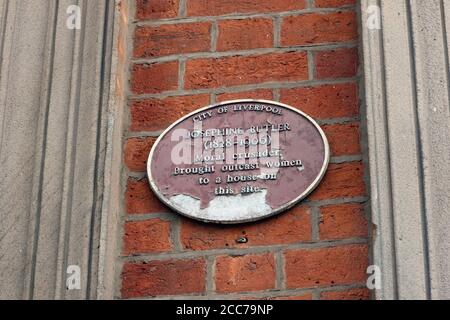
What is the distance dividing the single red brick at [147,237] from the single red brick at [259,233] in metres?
0.05

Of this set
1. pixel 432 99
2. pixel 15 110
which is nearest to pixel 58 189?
pixel 15 110

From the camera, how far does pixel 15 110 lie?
4160 mm

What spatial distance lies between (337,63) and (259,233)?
0.56m

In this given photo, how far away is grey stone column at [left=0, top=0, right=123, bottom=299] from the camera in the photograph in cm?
389

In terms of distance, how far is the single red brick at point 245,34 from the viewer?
4.27 metres

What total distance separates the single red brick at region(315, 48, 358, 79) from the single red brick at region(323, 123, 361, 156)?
0.55ft

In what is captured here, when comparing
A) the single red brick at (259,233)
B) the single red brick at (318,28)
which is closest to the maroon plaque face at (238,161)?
the single red brick at (259,233)

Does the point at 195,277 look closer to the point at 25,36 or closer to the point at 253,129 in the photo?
the point at 253,129

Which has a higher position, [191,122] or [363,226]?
[191,122]

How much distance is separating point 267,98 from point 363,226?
48cm

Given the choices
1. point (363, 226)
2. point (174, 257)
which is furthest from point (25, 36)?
point (363, 226)
